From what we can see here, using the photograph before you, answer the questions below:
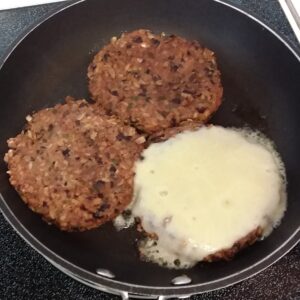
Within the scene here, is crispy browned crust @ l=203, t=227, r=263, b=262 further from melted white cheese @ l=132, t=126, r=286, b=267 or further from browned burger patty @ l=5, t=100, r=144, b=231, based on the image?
browned burger patty @ l=5, t=100, r=144, b=231

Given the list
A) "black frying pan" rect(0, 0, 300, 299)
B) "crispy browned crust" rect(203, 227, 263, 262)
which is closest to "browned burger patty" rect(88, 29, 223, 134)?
"black frying pan" rect(0, 0, 300, 299)

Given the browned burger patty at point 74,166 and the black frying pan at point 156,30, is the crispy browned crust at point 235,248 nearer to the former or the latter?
the black frying pan at point 156,30

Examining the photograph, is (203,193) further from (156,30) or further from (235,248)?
(156,30)

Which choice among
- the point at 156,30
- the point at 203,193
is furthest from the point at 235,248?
the point at 156,30

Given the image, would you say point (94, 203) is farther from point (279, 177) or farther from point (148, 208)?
point (279, 177)

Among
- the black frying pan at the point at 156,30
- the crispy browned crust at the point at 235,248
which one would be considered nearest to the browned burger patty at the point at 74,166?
the black frying pan at the point at 156,30

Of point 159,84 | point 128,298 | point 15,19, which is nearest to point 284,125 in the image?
point 159,84
